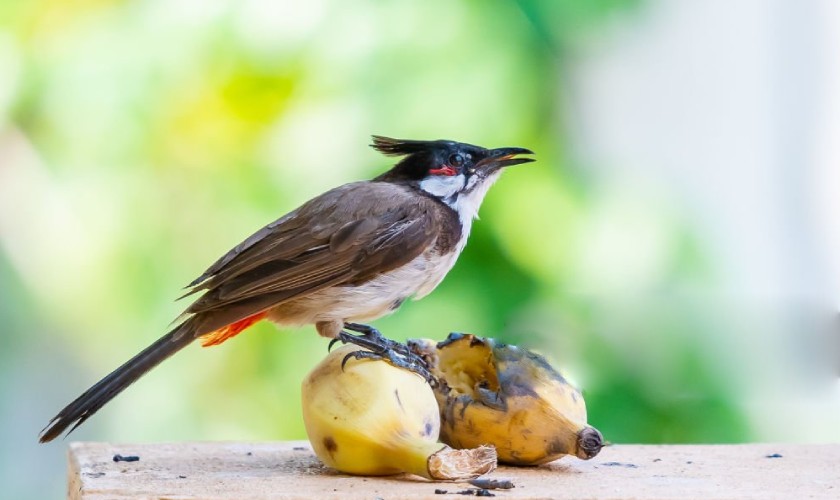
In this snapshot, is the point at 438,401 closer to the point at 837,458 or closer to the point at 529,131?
the point at 837,458

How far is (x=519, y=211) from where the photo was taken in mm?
3738

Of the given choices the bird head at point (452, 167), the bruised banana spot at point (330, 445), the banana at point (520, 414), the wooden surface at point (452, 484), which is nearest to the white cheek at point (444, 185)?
the bird head at point (452, 167)

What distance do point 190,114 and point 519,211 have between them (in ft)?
3.65

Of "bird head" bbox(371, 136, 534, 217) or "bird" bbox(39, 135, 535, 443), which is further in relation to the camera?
"bird head" bbox(371, 136, 534, 217)

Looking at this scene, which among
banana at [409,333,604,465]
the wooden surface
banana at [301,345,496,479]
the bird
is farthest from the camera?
the bird

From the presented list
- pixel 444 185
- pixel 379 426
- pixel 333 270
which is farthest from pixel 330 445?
pixel 444 185

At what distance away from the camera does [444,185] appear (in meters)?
2.56

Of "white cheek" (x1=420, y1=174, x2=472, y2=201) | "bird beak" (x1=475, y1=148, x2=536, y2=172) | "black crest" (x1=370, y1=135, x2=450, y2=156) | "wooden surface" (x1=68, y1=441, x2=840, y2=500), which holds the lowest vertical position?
"wooden surface" (x1=68, y1=441, x2=840, y2=500)

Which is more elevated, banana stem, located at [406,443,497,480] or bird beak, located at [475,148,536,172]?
bird beak, located at [475,148,536,172]

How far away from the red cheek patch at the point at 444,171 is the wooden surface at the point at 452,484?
664mm

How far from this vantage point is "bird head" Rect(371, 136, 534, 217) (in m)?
2.56

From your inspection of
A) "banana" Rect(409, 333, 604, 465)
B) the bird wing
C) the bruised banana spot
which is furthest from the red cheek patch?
the bruised banana spot

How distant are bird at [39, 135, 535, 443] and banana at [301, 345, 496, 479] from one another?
148 mm

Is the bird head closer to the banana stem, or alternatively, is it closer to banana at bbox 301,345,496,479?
banana at bbox 301,345,496,479
